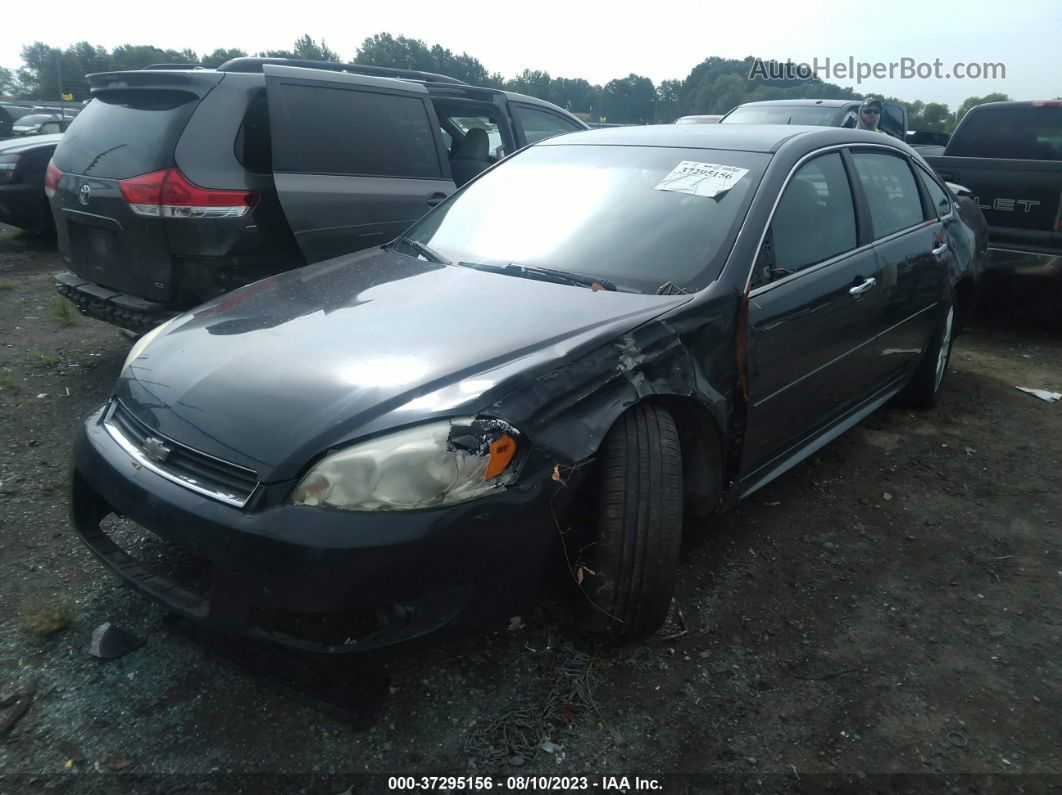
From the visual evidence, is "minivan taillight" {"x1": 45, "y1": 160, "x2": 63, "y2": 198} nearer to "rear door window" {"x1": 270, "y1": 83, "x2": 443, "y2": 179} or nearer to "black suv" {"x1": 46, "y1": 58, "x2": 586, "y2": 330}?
"black suv" {"x1": 46, "y1": 58, "x2": 586, "y2": 330}

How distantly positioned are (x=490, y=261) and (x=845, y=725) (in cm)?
192

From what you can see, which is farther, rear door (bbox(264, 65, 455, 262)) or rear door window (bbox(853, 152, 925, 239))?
rear door (bbox(264, 65, 455, 262))

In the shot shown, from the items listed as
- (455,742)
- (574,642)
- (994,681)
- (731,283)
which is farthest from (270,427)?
(994,681)

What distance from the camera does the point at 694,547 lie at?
3.05m

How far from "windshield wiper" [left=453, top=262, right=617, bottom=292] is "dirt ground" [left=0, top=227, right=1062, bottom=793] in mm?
1040

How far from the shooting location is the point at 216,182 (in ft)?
13.2

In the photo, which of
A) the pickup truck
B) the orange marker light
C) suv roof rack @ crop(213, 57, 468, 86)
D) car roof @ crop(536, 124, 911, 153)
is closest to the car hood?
the orange marker light

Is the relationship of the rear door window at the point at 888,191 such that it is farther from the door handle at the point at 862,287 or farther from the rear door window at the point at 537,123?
the rear door window at the point at 537,123

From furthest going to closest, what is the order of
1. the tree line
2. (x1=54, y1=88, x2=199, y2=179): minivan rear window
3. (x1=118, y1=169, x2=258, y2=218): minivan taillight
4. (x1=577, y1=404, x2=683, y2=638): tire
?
1. the tree line
2. (x1=54, y1=88, x2=199, y2=179): minivan rear window
3. (x1=118, y1=169, x2=258, y2=218): minivan taillight
4. (x1=577, y1=404, x2=683, y2=638): tire

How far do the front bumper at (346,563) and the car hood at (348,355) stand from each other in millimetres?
152

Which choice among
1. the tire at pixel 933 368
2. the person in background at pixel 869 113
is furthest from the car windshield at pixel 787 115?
the tire at pixel 933 368

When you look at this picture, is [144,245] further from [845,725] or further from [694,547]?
[845,725]

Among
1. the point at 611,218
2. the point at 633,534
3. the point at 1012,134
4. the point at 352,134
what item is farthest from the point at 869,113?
the point at 633,534

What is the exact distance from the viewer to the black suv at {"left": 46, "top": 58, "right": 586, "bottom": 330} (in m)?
3.99
